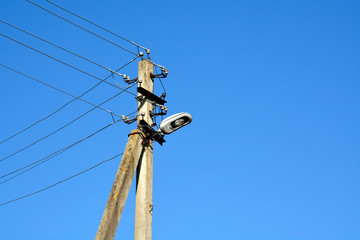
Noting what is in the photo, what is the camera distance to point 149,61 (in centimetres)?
878

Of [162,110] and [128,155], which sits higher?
[162,110]

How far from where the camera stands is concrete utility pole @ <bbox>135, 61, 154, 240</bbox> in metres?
7.32

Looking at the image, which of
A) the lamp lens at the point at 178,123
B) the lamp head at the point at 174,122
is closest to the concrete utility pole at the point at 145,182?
the lamp head at the point at 174,122

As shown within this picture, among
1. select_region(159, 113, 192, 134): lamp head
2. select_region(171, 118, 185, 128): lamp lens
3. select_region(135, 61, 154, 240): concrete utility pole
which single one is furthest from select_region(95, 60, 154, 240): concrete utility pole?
select_region(171, 118, 185, 128): lamp lens

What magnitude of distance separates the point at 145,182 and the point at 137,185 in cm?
16

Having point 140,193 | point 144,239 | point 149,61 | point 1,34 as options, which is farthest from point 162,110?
point 1,34

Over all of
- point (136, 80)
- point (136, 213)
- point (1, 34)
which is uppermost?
point (1, 34)

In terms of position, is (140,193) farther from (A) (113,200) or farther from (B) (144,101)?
(B) (144,101)

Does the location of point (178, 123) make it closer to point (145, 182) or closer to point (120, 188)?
point (145, 182)

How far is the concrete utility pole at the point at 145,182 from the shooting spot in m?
7.32

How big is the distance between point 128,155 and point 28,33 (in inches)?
121

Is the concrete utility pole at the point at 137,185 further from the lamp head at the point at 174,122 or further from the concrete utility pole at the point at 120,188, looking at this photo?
the lamp head at the point at 174,122

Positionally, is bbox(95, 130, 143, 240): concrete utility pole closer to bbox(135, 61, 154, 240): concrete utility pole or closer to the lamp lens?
bbox(135, 61, 154, 240): concrete utility pole

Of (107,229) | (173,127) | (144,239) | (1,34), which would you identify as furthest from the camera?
(1,34)
